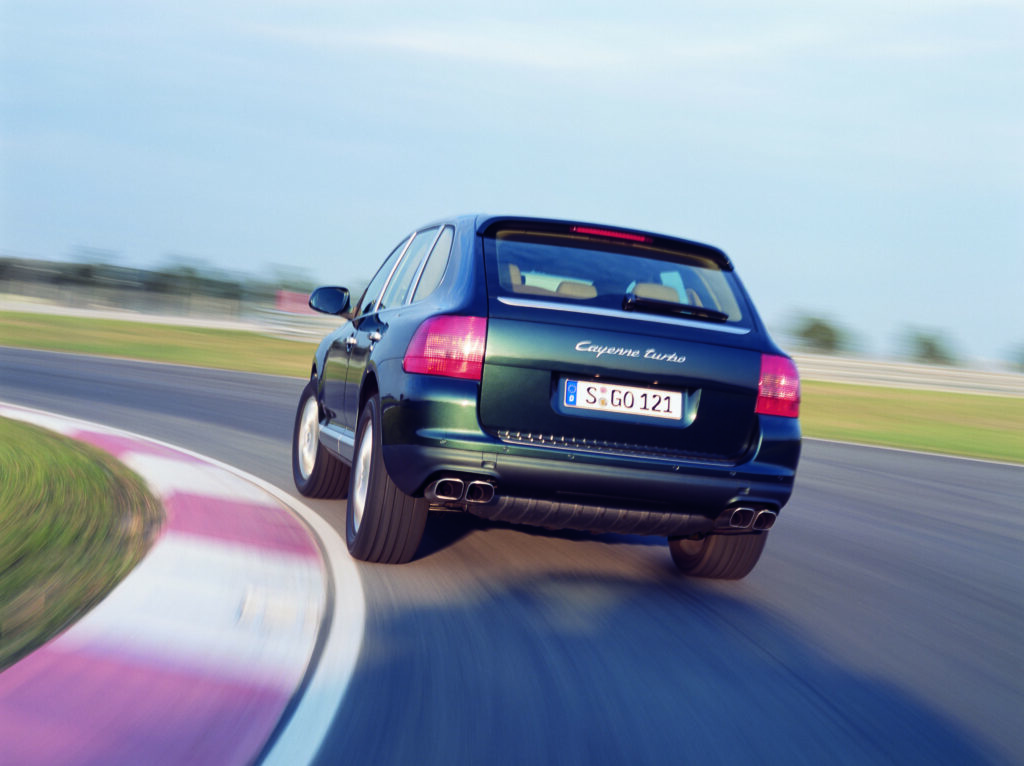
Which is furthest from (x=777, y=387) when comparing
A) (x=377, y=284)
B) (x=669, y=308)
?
(x=377, y=284)

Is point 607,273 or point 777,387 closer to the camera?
point 777,387

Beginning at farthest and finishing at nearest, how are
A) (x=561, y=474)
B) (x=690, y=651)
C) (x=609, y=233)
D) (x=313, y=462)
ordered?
(x=313, y=462), (x=609, y=233), (x=561, y=474), (x=690, y=651)

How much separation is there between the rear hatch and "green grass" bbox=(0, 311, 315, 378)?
1778 centimetres

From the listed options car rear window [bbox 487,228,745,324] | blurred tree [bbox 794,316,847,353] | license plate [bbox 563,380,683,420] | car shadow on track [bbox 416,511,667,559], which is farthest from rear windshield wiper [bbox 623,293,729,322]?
blurred tree [bbox 794,316,847,353]

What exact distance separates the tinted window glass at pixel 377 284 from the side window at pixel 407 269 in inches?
10.3

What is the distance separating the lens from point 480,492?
16.6ft

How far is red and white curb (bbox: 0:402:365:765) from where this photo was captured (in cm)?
322

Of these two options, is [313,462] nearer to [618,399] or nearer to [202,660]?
[618,399]

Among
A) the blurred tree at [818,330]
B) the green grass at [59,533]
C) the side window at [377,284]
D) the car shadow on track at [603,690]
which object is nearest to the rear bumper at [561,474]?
the car shadow on track at [603,690]

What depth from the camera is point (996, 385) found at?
25.7m

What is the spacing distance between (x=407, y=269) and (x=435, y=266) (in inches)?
32.8

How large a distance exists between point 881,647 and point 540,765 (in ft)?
7.38

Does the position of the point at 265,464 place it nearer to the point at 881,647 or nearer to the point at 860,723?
the point at 881,647

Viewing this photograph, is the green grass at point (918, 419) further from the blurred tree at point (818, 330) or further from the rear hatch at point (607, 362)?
the blurred tree at point (818, 330)
